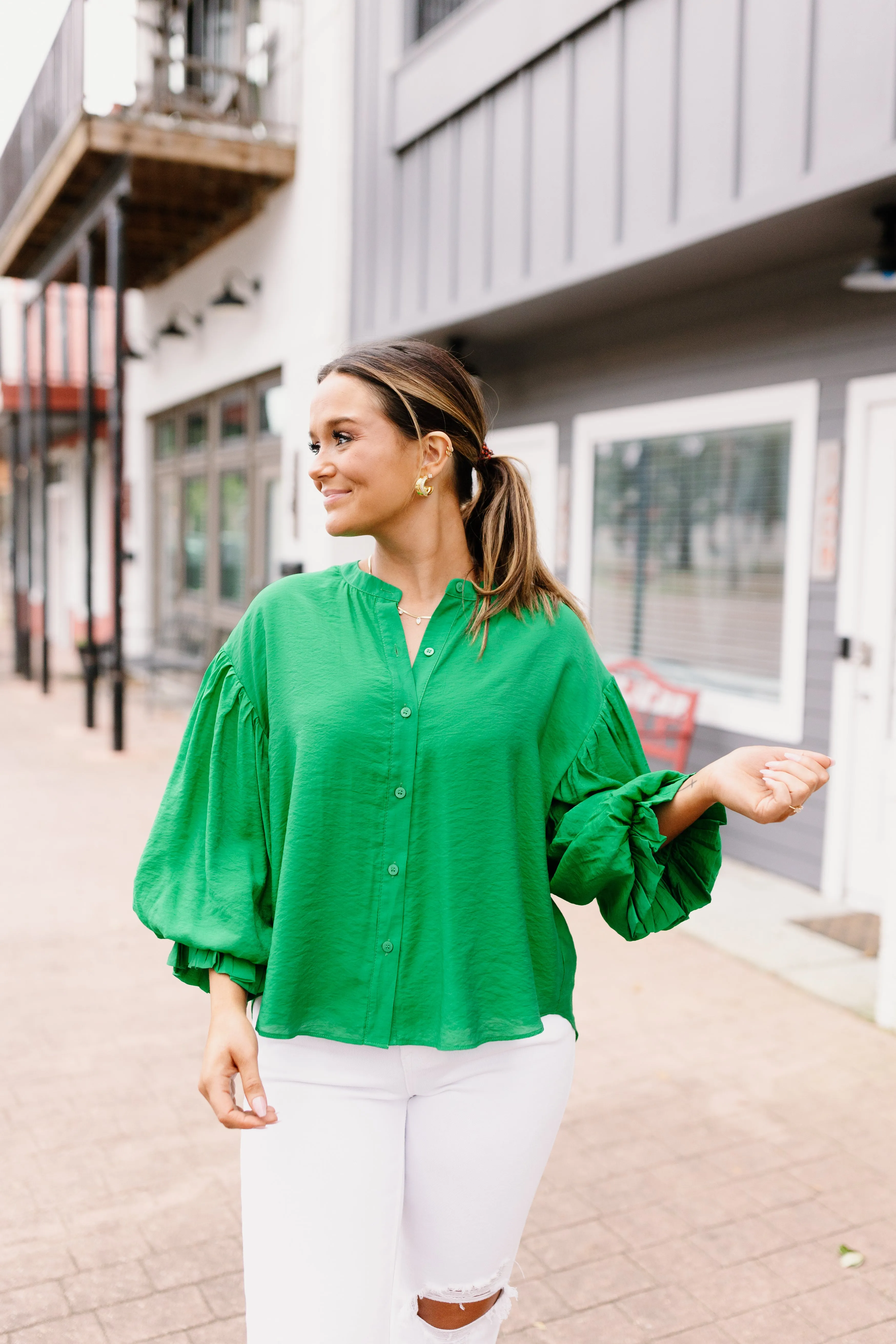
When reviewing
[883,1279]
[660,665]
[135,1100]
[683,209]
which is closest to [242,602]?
[660,665]

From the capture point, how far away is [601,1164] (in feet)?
11.1

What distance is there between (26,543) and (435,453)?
47.5 feet

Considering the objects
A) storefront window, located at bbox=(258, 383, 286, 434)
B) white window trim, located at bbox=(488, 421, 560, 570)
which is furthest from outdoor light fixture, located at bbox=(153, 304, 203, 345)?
white window trim, located at bbox=(488, 421, 560, 570)

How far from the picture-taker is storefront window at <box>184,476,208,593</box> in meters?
13.5

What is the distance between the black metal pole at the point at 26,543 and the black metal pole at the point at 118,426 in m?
4.85

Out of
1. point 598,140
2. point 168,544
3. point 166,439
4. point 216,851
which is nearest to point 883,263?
point 598,140

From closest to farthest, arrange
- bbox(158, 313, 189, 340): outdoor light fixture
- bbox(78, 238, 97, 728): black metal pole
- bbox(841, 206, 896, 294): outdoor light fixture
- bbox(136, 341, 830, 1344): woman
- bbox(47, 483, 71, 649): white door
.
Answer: bbox(136, 341, 830, 1344): woman → bbox(841, 206, 896, 294): outdoor light fixture → bbox(78, 238, 97, 728): black metal pole → bbox(158, 313, 189, 340): outdoor light fixture → bbox(47, 483, 71, 649): white door

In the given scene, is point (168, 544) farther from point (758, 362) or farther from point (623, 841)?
point (623, 841)

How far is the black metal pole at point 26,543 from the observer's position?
1471 centimetres

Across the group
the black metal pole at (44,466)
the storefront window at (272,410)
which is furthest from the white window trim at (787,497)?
the black metal pole at (44,466)

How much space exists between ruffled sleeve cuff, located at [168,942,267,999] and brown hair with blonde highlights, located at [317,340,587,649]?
1.89 feet

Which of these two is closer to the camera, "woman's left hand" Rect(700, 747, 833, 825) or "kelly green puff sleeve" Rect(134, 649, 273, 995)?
"woman's left hand" Rect(700, 747, 833, 825)

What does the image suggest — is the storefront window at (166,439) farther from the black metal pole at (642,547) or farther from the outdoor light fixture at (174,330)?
the black metal pole at (642,547)

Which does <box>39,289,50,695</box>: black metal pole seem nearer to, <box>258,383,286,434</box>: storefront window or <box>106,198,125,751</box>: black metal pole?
<box>258,383,286,434</box>: storefront window
